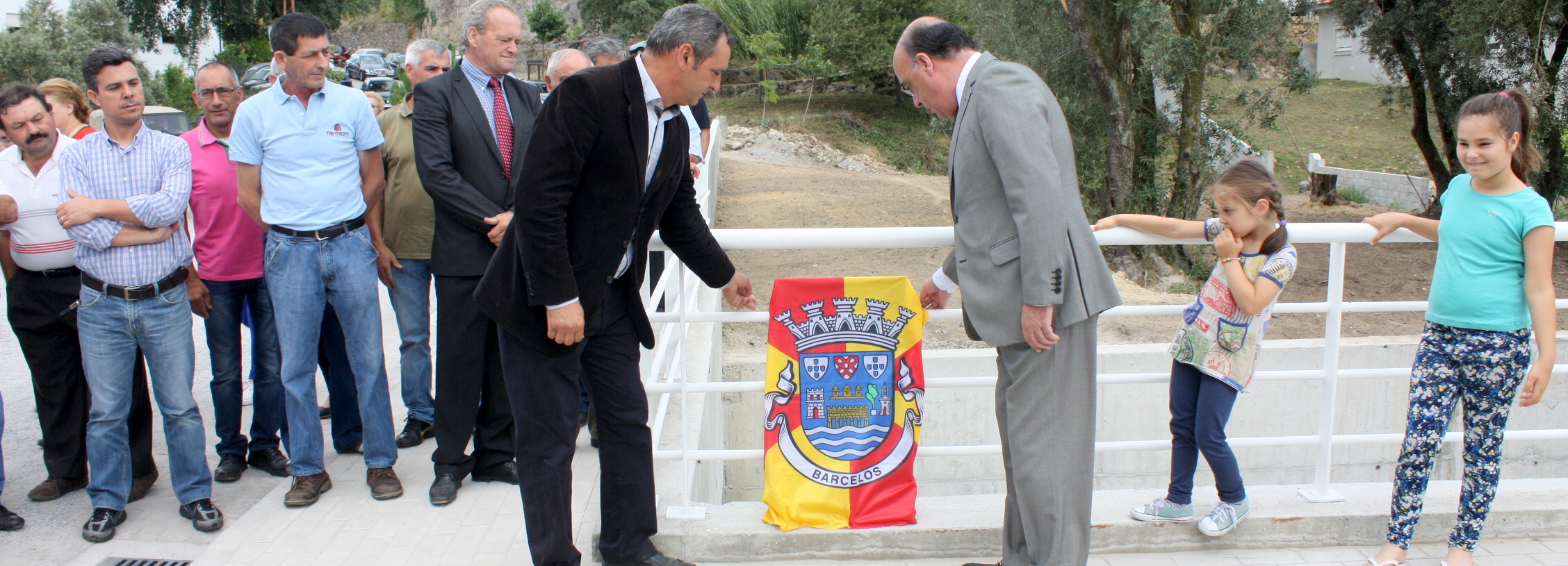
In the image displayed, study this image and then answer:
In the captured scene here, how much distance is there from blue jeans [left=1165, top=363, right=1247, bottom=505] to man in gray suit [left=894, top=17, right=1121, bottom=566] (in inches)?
19.1

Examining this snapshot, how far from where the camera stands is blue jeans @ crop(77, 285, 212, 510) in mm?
3488

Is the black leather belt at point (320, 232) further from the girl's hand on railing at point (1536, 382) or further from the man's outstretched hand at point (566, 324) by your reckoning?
the girl's hand on railing at point (1536, 382)

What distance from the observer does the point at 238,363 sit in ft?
13.7

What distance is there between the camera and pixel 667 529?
322 cm

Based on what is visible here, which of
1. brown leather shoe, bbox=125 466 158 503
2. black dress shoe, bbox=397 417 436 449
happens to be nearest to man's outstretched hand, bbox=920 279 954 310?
black dress shoe, bbox=397 417 436 449

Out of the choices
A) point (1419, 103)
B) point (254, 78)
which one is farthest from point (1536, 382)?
point (254, 78)

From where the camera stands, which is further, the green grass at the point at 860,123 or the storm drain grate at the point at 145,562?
the green grass at the point at 860,123

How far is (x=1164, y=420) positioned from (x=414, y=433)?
217 inches

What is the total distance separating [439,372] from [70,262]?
1.49 m

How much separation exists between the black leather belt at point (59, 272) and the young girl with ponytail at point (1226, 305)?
3.88 meters

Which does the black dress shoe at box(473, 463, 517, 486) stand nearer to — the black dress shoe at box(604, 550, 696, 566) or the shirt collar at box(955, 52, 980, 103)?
the black dress shoe at box(604, 550, 696, 566)

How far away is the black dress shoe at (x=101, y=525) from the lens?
3.54 m

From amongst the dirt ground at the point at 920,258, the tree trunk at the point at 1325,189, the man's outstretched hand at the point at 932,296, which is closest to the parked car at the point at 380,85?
the dirt ground at the point at 920,258

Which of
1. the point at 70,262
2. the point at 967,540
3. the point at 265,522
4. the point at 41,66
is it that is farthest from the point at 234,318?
the point at 41,66
